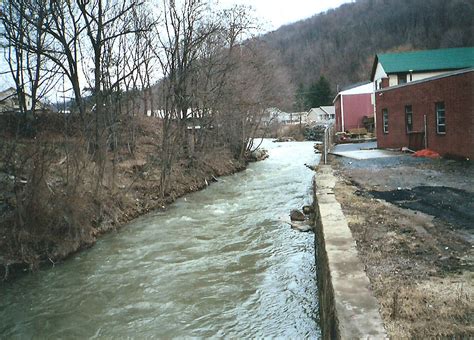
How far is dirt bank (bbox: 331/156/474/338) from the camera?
4.08m

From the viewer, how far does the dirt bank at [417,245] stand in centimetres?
408

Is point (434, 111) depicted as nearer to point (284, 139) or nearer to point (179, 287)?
point (179, 287)

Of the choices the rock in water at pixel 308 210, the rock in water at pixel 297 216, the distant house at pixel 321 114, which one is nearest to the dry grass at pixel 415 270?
the rock in water at pixel 297 216

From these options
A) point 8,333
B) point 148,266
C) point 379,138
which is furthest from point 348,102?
point 8,333

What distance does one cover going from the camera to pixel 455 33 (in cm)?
6388

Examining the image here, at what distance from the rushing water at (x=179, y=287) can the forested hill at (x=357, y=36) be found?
66.3m

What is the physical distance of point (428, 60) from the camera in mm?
36656

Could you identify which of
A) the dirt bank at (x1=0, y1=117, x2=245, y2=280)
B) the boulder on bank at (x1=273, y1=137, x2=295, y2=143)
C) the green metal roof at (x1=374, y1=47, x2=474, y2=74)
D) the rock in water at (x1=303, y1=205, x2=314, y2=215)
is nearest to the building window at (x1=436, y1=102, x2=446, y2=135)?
the rock in water at (x1=303, y1=205, x2=314, y2=215)

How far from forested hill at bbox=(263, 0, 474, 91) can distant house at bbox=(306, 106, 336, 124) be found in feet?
53.6

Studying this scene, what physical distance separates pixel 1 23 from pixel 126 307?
40.2ft

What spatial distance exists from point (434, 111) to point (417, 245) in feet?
45.5

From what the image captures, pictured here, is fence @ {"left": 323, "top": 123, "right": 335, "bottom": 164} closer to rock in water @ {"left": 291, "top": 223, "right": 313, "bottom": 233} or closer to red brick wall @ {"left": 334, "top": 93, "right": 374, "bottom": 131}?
rock in water @ {"left": 291, "top": 223, "right": 313, "bottom": 233}

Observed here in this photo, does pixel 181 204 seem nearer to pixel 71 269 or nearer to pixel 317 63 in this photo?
pixel 71 269

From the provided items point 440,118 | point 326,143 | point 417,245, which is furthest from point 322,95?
point 417,245
